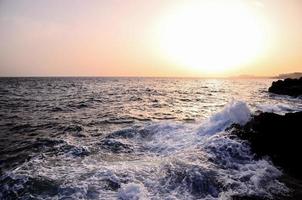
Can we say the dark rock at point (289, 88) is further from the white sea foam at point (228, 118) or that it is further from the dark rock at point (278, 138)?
the dark rock at point (278, 138)

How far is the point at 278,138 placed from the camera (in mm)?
10203

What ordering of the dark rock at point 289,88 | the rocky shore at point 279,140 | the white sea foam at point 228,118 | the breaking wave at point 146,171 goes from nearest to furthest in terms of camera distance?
the breaking wave at point 146,171 < the rocky shore at point 279,140 < the white sea foam at point 228,118 < the dark rock at point 289,88

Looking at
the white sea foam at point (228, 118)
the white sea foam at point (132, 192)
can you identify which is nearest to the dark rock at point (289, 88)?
the white sea foam at point (228, 118)

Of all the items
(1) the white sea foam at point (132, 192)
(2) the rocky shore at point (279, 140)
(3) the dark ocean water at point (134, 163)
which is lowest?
(3) the dark ocean water at point (134, 163)

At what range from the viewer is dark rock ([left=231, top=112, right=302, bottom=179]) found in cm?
914

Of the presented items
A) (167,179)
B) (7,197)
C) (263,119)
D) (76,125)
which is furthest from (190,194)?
(76,125)

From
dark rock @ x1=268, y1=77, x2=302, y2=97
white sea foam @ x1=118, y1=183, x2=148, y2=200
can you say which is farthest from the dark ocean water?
dark rock @ x1=268, y1=77, x2=302, y2=97

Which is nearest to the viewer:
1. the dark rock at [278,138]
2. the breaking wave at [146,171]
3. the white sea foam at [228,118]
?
the breaking wave at [146,171]

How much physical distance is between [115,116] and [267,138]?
1120cm

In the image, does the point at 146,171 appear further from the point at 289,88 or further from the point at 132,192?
the point at 289,88

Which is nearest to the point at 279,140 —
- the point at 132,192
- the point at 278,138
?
the point at 278,138

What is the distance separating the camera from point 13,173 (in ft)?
27.5

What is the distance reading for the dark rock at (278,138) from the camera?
30.0ft

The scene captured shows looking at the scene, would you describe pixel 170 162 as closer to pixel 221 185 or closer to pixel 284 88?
pixel 221 185
